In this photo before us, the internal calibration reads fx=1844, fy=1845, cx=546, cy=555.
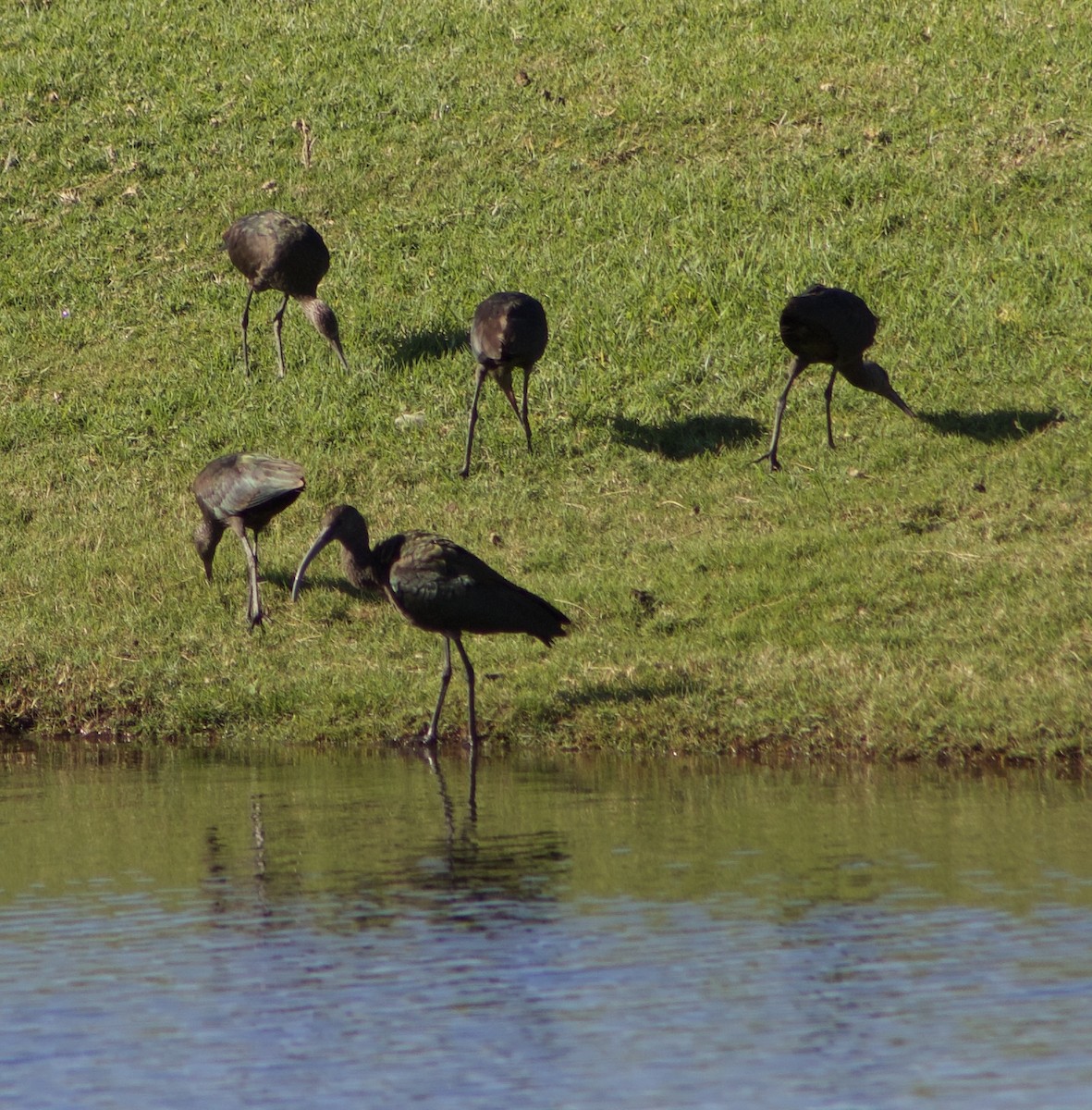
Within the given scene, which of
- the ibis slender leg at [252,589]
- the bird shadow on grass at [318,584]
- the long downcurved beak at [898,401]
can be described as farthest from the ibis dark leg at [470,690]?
the long downcurved beak at [898,401]

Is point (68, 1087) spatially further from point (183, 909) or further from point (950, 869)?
point (950, 869)

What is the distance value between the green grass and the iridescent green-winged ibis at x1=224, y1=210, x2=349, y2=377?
33 cm

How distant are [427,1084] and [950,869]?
2297mm

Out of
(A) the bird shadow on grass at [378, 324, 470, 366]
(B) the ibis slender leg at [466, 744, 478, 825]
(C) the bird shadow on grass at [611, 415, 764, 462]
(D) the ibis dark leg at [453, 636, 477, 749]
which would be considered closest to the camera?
(B) the ibis slender leg at [466, 744, 478, 825]

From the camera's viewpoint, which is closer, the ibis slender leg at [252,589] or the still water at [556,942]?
the still water at [556,942]

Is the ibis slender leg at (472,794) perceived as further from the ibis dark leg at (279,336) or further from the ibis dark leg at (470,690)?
the ibis dark leg at (279,336)

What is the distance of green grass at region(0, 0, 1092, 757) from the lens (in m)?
9.09

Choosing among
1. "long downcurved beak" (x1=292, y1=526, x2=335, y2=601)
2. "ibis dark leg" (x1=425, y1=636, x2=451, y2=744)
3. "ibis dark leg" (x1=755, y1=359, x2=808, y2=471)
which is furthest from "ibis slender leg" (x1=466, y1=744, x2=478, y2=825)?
"ibis dark leg" (x1=755, y1=359, x2=808, y2=471)

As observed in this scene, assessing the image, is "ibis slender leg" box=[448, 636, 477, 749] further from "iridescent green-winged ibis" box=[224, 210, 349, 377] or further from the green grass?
"iridescent green-winged ibis" box=[224, 210, 349, 377]

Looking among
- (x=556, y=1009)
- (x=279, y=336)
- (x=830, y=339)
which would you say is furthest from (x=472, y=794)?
(x=279, y=336)

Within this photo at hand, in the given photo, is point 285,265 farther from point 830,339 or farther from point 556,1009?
point 556,1009

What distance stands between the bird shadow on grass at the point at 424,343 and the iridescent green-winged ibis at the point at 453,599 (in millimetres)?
4656

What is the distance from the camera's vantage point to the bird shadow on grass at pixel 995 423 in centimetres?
1141

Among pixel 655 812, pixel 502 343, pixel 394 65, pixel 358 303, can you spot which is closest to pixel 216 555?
pixel 502 343
